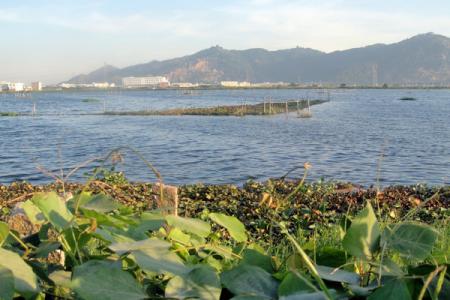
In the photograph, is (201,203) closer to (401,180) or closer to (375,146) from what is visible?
(401,180)

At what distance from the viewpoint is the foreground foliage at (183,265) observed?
736mm

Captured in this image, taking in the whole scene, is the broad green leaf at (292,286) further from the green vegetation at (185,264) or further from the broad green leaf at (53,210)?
the broad green leaf at (53,210)

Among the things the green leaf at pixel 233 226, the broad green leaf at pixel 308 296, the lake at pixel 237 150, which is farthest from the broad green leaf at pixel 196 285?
the lake at pixel 237 150

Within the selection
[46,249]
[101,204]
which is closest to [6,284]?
[46,249]

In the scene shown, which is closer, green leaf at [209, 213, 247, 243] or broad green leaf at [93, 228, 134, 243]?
broad green leaf at [93, 228, 134, 243]

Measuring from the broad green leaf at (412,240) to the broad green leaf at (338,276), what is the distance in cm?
8

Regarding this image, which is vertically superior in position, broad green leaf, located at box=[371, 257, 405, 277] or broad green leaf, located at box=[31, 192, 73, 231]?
broad green leaf, located at box=[31, 192, 73, 231]

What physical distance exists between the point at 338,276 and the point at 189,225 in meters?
0.35

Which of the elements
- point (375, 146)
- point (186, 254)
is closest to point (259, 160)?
point (375, 146)

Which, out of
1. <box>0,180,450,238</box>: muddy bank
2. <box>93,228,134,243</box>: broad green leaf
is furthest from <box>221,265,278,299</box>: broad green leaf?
<box>0,180,450,238</box>: muddy bank

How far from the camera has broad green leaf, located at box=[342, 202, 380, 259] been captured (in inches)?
34.1

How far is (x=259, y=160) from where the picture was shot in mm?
24922

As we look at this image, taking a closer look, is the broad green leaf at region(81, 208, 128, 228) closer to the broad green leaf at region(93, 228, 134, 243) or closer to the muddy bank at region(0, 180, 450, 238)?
the broad green leaf at region(93, 228, 134, 243)

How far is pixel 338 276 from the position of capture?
824 mm
